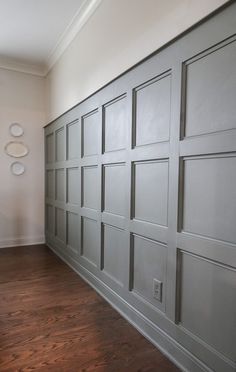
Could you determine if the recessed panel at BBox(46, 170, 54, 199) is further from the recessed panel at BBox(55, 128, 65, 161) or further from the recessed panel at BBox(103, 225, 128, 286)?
the recessed panel at BBox(103, 225, 128, 286)

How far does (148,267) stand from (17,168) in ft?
10.0

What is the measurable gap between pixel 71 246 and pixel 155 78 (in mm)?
2268

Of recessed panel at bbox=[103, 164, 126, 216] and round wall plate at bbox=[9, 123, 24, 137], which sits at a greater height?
round wall plate at bbox=[9, 123, 24, 137]

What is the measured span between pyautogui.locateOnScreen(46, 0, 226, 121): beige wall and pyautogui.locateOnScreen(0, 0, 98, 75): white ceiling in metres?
0.18

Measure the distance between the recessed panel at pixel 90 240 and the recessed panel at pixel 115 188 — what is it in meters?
0.35

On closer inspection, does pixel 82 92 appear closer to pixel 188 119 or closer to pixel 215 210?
pixel 188 119

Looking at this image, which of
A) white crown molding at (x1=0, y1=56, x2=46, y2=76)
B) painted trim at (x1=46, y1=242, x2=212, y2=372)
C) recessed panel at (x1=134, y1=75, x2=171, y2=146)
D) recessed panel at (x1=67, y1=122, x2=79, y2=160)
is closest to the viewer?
painted trim at (x1=46, y1=242, x2=212, y2=372)

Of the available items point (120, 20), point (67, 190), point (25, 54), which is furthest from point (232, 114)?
point (25, 54)

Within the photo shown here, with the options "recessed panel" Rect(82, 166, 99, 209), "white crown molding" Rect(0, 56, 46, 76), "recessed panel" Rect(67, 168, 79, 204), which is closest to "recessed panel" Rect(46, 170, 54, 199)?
"recessed panel" Rect(67, 168, 79, 204)

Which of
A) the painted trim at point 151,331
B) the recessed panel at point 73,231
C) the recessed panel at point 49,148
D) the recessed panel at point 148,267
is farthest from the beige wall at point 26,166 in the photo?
the recessed panel at point 148,267

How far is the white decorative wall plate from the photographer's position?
4.21 metres

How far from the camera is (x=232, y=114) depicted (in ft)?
4.31

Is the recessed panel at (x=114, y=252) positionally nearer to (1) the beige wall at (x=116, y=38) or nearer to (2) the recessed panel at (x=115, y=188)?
(2) the recessed panel at (x=115, y=188)

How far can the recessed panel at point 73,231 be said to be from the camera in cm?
321
